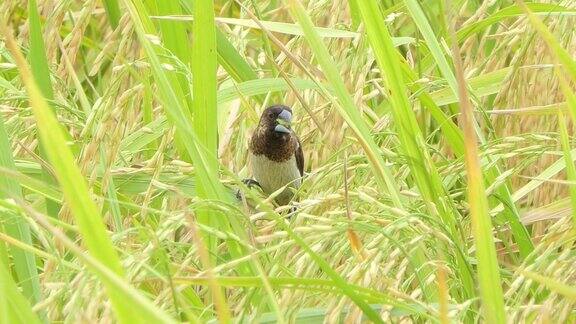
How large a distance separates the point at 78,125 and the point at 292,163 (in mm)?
1585

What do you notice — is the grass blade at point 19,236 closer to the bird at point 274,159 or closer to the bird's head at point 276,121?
the bird's head at point 276,121

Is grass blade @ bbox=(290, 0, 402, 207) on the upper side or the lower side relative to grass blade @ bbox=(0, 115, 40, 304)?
upper

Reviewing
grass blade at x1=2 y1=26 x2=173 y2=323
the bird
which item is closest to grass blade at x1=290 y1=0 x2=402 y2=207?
grass blade at x1=2 y1=26 x2=173 y2=323

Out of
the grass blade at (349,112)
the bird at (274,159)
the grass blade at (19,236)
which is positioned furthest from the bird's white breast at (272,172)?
the grass blade at (19,236)

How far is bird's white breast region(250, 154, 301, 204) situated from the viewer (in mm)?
3730

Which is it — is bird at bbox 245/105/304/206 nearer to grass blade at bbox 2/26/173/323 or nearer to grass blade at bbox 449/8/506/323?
grass blade at bbox 449/8/506/323

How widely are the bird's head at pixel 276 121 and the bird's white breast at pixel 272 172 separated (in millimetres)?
102

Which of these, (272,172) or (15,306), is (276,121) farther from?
(15,306)

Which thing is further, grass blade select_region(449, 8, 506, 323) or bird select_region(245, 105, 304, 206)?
bird select_region(245, 105, 304, 206)

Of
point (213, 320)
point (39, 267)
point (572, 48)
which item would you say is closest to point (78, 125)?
point (39, 267)

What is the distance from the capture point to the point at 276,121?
310 cm

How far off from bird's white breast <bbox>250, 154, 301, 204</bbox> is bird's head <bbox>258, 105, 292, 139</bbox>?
0.10 m

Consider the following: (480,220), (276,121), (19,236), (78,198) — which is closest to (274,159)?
(276,121)

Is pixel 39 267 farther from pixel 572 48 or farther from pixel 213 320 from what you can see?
pixel 572 48
